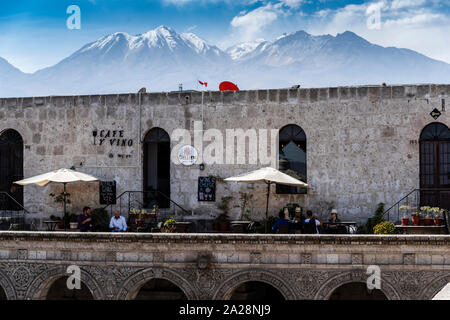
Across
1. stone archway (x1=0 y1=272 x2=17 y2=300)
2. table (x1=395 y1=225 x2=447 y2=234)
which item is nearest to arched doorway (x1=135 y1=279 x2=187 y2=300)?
stone archway (x1=0 y1=272 x2=17 y2=300)

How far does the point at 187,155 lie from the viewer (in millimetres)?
18750

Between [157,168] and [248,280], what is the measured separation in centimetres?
595

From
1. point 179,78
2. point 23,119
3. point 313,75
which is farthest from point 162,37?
point 23,119

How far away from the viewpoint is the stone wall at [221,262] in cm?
1408

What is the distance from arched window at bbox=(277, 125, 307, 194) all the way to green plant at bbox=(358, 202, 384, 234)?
2.17 metres

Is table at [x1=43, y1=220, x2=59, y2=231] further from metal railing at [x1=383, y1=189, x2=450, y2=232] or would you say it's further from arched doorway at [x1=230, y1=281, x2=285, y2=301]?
metal railing at [x1=383, y1=189, x2=450, y2=232]

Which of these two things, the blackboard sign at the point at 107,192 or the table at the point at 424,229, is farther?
the blackboard sign at the point at 107,192

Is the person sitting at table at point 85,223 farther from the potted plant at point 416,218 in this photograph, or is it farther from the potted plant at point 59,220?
the potted plant at point 416,218

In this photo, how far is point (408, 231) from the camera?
1560 centimetres

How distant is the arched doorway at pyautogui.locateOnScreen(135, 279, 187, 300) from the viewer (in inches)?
694

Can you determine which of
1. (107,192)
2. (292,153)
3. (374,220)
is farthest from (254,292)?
(107,192)

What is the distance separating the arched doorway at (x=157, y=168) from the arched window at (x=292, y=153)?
3598 millimetres

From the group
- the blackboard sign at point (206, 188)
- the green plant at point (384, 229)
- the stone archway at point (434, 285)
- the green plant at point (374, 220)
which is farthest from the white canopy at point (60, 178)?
the stone archway at point (434, 285)

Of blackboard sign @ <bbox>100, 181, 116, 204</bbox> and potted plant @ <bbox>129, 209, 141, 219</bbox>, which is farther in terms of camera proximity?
blackboard sign @ <bbox>100, 181, 116, 204</bbox>
